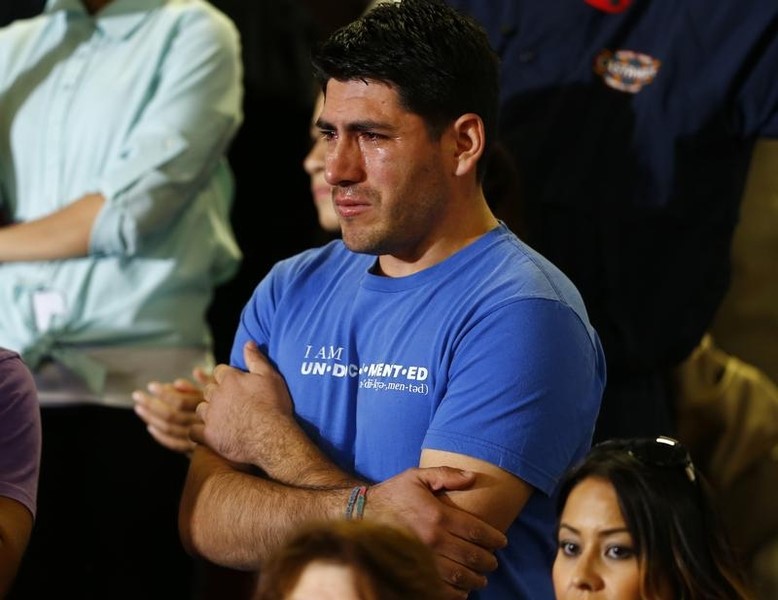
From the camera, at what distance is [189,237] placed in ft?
12.4

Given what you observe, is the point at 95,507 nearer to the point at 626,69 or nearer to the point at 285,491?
the point at 285,491

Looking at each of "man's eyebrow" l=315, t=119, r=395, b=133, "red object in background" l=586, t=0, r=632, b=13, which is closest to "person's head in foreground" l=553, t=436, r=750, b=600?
"man's eyebrow" l=315, t=119, r=395, b=133

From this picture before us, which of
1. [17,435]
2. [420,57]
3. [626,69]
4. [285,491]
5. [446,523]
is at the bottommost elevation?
[17,435]

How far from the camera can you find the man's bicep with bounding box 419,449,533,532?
2.44 m

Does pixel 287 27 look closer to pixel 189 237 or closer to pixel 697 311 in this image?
pixel 189 237

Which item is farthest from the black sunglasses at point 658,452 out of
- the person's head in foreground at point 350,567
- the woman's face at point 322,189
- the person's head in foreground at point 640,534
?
the woman's face at point 322,189

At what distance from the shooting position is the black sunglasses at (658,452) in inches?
103

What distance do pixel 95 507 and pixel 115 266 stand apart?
1.88 feet

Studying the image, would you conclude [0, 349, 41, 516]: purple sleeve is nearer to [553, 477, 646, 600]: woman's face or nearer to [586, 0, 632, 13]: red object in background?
[553, 477, 646, 600]: woman's face

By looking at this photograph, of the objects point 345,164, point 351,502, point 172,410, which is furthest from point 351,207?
point 172,410

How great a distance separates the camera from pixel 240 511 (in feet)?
8.56

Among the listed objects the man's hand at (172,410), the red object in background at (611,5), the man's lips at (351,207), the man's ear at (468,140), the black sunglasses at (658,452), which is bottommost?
the man's hand at (172,410)

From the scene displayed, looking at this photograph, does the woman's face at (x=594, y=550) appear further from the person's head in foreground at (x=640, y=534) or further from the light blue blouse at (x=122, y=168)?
the light blue blouse at (x=122, y=168)

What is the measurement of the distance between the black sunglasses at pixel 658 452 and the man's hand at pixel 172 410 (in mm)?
1052
